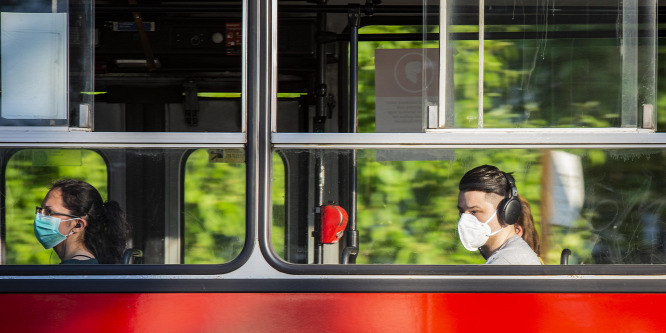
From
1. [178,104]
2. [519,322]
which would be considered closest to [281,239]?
[519,322]

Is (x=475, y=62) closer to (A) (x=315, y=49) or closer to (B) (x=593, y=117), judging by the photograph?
(B) (x=593, y=117)

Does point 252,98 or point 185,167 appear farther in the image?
point 185,167

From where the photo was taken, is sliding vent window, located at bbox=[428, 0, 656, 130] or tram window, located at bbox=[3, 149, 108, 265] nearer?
sliding vent window, located at bbox=[428, 0, 656, 130]

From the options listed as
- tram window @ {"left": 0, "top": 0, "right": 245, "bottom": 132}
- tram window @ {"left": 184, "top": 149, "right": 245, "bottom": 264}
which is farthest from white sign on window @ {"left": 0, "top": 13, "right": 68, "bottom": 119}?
tram window @ {"left": 0, "top": 0, "right": 245, "bottom": 132}

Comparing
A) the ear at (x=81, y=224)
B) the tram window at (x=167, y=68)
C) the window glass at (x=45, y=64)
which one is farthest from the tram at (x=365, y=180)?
the tram window at (x=167, y=68)

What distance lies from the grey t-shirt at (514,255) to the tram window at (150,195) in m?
0.88

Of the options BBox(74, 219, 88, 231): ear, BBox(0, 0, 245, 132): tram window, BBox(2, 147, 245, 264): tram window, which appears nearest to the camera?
BBox(2, 147, 245, 264): tram window

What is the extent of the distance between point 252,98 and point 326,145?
29 centimetres

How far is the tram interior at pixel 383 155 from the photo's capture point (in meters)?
2.47

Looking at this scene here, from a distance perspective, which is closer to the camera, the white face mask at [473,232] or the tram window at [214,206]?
the tram window at [214,206]

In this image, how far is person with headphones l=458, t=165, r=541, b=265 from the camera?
8.86 ft

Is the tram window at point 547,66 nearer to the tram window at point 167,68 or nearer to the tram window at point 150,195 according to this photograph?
the tram window at point 150,195

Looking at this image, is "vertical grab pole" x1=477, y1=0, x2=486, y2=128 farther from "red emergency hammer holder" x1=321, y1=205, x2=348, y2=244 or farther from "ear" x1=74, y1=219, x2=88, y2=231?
"ear" x1=74, y1=219, x2=88, y2=231

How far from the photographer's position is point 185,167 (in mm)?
3584
